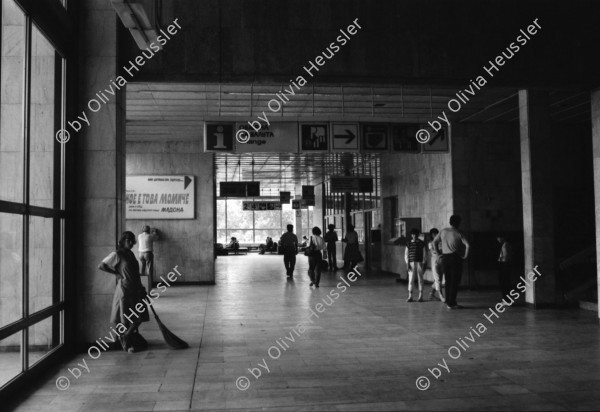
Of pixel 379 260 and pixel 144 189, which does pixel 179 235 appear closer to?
pixel 144 189

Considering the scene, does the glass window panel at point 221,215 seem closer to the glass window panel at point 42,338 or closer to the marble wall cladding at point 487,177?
the marble wall cladding at point 487,177

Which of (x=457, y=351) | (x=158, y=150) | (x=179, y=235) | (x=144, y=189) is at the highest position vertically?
(x=158, y=150)

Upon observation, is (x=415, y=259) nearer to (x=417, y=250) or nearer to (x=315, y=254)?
(x=417, y=250)

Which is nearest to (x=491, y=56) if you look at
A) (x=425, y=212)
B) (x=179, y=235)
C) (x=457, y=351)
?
(x=457, y=351)

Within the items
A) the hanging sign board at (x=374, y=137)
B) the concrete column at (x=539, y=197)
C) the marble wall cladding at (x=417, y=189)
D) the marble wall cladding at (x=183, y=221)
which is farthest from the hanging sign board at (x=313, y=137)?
the marble wall cladding at (x=183, y=221)

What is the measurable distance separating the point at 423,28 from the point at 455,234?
3791 millimetres

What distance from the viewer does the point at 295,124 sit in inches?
368

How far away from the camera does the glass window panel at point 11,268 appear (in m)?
4.86

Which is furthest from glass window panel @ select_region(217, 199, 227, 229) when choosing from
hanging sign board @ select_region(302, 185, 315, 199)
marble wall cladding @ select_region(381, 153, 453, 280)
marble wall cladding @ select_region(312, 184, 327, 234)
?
marble wall cladding @ select_region(381, 153, 453, 280)

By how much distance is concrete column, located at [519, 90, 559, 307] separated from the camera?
949 cm

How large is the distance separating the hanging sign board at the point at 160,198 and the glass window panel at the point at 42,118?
8.12 m

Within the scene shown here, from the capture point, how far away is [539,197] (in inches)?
375

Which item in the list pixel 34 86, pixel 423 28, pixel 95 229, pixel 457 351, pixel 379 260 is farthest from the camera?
pixel 379 260

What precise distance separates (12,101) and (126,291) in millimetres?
2579
